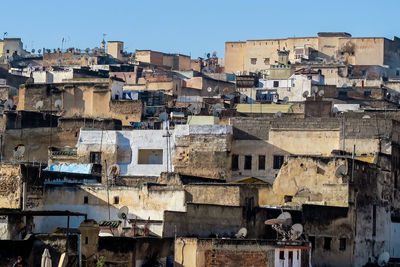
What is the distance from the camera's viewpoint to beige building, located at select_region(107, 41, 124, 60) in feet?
304

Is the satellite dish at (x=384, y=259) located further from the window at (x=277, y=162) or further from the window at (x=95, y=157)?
the window at (x=95, y=157)

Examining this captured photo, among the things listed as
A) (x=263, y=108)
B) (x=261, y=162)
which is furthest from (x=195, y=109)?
(x=261, y=162)

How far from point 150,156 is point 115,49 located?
151ft

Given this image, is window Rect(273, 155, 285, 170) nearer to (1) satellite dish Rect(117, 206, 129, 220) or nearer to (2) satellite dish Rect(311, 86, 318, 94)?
(1) satellite dish Rect(117, 206, 129, 220)

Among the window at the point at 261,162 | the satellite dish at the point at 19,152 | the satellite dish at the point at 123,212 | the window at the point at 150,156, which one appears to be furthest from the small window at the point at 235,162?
the satellite dish at the point at 123,212

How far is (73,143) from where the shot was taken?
50.0m

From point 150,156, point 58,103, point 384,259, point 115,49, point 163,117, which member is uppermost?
point 115,49

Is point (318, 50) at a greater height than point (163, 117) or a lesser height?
greater

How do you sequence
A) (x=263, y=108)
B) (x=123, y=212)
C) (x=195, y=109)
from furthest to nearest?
(x=263, y=108) < (x=195, y=109) < (x=123, y=212)

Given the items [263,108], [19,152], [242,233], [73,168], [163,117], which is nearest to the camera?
[242,233]

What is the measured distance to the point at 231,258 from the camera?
32.7m

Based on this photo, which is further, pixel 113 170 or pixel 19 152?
pixel 19 152

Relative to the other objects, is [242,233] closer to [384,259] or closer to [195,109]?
[384,259]

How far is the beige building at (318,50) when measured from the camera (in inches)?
3369
